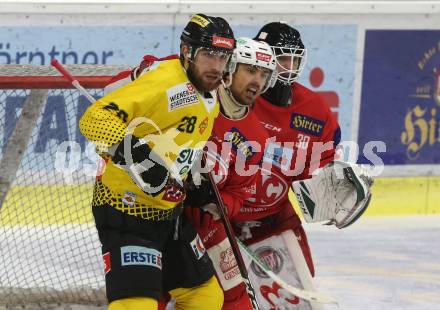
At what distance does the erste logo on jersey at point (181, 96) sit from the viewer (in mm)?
3701

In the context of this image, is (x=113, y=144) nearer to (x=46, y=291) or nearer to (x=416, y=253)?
(x=46, y=291)

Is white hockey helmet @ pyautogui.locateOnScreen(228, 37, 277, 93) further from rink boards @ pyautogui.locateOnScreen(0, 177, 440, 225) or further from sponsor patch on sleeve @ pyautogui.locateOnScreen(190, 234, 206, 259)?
rink boards @ pyautogui.locateOnScreen(0, 177, 440, 225)

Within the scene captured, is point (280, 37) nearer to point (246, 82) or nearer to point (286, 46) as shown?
point (286, 46)

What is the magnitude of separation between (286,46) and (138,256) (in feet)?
3.85

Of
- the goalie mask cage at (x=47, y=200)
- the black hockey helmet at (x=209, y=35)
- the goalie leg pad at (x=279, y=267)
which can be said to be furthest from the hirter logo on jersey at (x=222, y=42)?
the goalie leg pad at (x=279, y=267)

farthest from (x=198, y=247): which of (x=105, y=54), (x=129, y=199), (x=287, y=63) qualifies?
(x=105, y=54)

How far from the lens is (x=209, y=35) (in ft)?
12.4

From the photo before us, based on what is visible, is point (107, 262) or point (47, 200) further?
point (47, 200)

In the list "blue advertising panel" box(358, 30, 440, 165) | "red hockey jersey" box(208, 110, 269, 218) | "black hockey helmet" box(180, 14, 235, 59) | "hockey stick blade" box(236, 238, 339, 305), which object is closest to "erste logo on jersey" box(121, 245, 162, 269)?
"red hockey jersey" box(208, 110, 269, 218)

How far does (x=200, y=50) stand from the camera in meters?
3.76

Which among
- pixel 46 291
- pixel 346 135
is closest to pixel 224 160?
pixel 46 291

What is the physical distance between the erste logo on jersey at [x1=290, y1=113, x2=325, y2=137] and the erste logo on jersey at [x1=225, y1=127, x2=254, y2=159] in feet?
1.24

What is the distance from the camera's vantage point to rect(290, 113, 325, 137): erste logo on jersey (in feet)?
15.0

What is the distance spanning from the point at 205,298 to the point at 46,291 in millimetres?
1280
